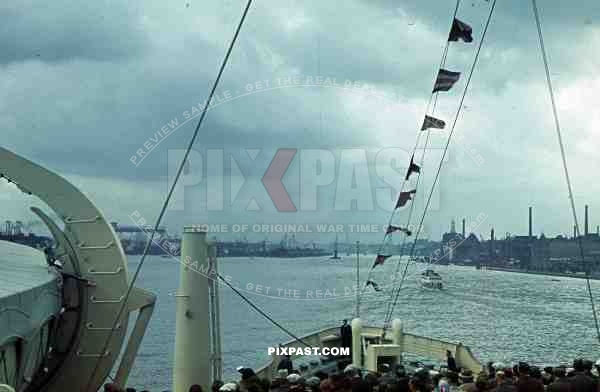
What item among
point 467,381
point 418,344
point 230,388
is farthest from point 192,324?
point 418,344

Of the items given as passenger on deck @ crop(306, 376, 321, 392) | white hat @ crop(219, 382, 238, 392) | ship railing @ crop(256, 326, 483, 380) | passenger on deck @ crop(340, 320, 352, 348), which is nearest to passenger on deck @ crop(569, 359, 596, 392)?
passenger on deck @ crop(306, 376, 321, 392)

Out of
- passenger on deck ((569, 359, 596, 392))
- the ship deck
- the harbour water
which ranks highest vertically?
the ship deck

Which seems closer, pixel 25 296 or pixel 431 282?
pixel 25 296

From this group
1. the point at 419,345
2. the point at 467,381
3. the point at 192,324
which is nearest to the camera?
the point at 467,381

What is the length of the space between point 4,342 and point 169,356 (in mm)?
40025

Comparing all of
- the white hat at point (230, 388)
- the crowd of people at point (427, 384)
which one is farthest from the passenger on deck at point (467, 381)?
the white hat at point (230, 388)

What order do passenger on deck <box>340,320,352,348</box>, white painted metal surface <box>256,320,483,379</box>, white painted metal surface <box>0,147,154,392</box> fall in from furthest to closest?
passenger on deck <box>340,320,352,348</box>
white painted metal surface <box>256,320,483,379</box>
white painted metal surface <box>0,147,154,392</box>

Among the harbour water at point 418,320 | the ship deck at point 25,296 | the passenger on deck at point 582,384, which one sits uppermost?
the ship deck at point 25,296

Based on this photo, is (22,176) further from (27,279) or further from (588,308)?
(588,308)

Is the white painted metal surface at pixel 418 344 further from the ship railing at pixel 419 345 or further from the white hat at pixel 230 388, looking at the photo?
the white hat at pixel 230 388

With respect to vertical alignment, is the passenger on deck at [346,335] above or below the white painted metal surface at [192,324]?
below

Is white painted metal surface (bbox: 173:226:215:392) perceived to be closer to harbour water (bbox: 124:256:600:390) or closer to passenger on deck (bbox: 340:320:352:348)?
passenger on deck (bbox: 340:320:352:348)

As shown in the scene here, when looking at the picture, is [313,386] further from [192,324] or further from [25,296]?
[25,296]

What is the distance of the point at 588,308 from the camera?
95562 millimetres
